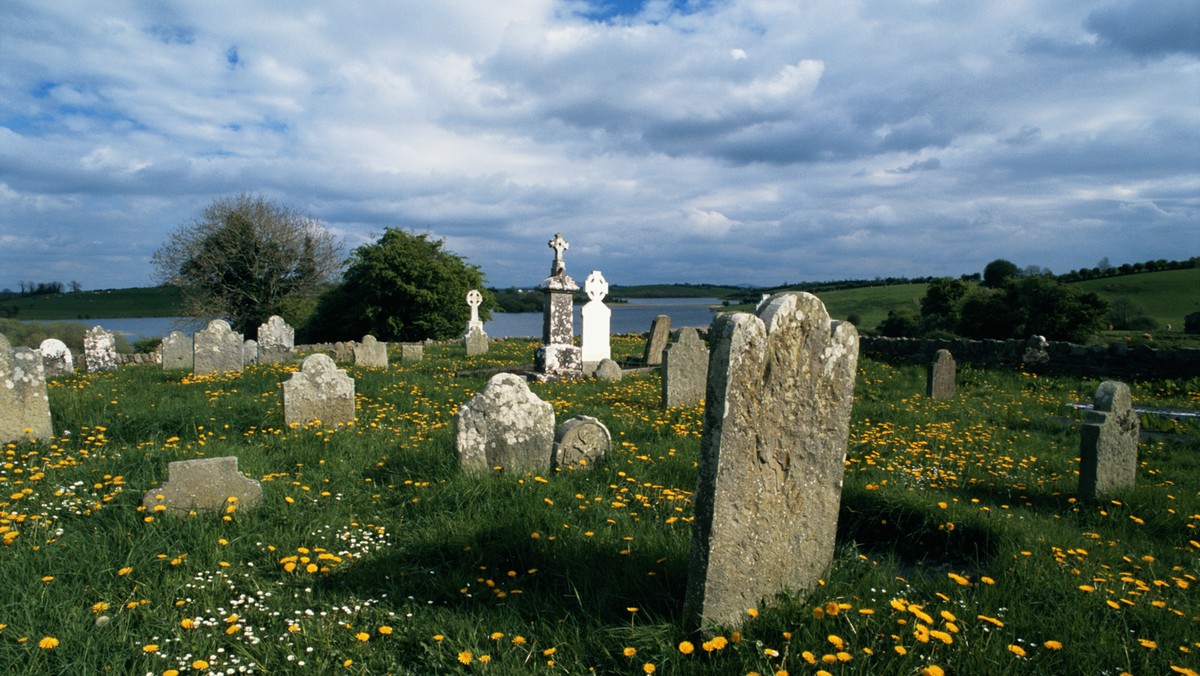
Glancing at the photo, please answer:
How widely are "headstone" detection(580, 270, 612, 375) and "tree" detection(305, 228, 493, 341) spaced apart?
21.0 metres

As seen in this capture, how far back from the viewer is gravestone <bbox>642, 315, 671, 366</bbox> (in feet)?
59.8

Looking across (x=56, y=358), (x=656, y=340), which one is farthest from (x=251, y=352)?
(x=656, y=340)

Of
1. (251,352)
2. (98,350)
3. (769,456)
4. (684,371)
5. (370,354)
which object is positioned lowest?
(251,352)

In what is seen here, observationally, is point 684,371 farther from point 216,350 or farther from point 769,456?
point 216,350

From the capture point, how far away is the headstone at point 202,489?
448cm

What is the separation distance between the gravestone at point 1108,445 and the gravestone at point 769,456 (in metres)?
4.24

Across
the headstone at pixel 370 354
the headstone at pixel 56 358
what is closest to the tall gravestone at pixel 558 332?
the headstone at pixel 370 354

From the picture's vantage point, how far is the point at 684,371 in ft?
36.7

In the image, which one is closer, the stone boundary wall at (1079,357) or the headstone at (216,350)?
the stone boundary wall at (1079,357)

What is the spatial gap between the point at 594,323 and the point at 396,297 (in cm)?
2269

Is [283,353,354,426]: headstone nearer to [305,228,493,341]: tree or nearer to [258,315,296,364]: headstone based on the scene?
[258,315,296,364]: headstone

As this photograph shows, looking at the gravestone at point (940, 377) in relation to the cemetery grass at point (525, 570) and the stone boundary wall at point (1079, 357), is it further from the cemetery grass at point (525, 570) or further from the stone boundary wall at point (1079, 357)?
the cemetery grass at point (525, 570)

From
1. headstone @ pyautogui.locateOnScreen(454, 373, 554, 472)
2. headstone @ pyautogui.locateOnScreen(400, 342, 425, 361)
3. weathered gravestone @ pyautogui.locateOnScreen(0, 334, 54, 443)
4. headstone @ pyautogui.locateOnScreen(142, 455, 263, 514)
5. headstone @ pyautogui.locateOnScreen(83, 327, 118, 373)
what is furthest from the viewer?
headstone @ pyautogui.locateOnScreen(400, 342, 425, 361)

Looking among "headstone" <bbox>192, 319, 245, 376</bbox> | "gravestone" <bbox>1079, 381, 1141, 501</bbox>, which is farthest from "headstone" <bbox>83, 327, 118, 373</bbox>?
"gravestone" <bbox>1079, 381, 1141, 501</bbox>
